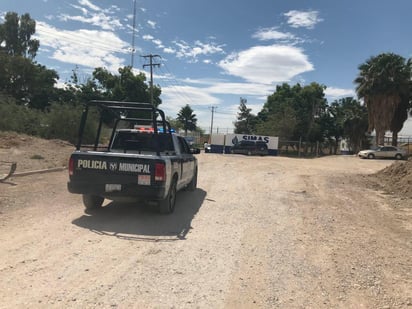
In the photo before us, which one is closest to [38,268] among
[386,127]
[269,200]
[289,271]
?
[289,271]

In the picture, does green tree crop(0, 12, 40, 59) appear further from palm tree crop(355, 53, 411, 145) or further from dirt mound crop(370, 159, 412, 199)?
dirt mound crop(370, 159, 412, 199)

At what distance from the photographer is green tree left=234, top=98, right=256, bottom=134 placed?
8062 cm

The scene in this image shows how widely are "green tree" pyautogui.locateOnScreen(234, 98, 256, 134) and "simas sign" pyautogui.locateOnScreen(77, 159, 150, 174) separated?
242ft

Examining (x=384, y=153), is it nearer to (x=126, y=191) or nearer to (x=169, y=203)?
(x=169, y=203)

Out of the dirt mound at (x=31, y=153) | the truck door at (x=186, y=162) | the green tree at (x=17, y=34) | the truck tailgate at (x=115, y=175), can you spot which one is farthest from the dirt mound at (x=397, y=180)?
the green tree at (x=17, y=34)

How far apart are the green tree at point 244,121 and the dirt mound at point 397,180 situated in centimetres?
6256

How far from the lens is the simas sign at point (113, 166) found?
693cm

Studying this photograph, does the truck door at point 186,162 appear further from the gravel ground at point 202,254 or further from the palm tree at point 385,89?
the palm tree at point 385,89

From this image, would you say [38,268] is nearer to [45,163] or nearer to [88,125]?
[45,163]

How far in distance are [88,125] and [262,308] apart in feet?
91.6

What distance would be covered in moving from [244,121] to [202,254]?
7803 centimetres

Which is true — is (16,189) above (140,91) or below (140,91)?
below

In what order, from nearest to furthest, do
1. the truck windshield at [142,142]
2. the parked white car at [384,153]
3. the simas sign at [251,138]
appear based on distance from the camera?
1. the truck windshield at [142,142]
2. the parked white car at [384,153]
3. the simas sign at [251,138]

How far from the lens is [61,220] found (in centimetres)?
697
